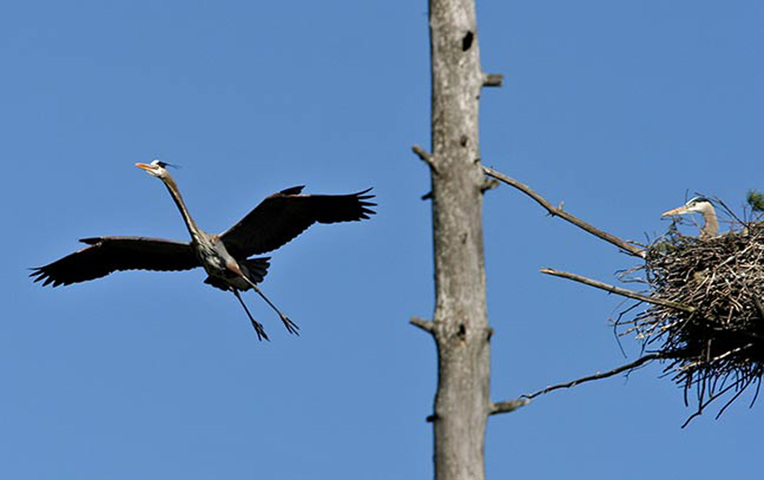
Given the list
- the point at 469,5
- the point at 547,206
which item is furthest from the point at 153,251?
the point at 469,5

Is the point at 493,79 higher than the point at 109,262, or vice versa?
the point at 109,262

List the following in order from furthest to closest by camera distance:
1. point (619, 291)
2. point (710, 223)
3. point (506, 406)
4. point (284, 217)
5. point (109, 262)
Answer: point (109, 262), point (284, 217), point (710, 223), point (619, 291), point (506, 406)

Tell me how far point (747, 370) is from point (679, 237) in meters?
1.18

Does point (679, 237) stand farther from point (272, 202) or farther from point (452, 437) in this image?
point (452, 437)

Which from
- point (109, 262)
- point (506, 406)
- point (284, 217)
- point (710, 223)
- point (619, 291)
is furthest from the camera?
point (109, 262)

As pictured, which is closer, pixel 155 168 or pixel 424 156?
pixel 424 156

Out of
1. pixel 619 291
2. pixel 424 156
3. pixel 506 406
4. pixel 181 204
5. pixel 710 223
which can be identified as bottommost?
pixel 506 406

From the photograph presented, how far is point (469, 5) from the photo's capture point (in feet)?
18.8

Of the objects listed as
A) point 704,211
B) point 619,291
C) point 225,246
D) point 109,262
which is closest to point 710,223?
point 704,211

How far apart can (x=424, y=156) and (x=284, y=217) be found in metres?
6.96

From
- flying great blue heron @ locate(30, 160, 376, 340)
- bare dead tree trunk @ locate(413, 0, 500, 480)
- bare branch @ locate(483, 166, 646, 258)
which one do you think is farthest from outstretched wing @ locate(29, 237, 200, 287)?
bare dead tree trunk @ locate(413, 0, 500, 480)

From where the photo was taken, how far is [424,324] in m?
5.30

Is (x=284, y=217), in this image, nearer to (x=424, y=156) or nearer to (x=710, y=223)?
(x=710, y=223)

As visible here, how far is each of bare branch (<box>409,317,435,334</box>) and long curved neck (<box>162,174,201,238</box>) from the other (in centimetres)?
736
